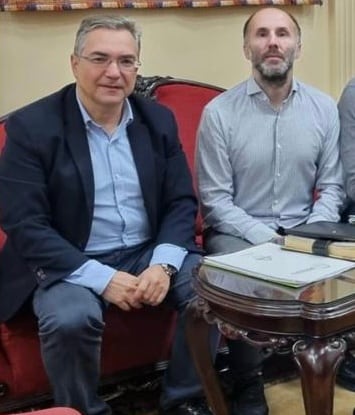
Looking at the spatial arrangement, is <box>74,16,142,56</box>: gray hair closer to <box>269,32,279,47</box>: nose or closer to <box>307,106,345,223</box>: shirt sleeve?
<box>269,32,279,47</box>: nose

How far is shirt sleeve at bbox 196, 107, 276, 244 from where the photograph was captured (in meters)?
2.29

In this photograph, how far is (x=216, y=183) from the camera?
234cm

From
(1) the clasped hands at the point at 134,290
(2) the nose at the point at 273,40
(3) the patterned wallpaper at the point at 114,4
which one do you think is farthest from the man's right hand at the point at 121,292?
(3) the patterned wallpaper at the point at 114,4

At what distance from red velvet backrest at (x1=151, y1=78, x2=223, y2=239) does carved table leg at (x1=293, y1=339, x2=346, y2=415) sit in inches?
47.8

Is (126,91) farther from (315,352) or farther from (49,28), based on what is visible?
(315,352)

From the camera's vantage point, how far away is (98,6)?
2701mm

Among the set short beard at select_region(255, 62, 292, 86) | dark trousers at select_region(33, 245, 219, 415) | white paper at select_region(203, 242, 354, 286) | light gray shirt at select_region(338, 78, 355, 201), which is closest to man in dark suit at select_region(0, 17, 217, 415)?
dark trousers at select_region(33, 245, 219, 415)

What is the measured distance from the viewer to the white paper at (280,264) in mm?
1620

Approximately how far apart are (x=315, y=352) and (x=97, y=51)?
1062mm

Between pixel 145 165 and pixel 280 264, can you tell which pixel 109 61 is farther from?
pixel 280 264

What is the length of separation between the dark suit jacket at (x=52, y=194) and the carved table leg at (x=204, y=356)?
11.8 inches

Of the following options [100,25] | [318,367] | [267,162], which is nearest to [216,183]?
[267,162]

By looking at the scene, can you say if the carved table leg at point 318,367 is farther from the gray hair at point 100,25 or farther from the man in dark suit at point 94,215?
the gray hair at point 100,25

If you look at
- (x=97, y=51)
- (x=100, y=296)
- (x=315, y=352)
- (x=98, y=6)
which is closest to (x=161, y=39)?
(x=98, y=6)
